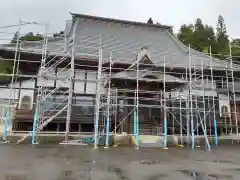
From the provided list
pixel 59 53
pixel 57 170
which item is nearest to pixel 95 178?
pixel 57 170

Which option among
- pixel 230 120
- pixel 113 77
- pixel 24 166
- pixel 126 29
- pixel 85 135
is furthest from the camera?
pixel 126 29

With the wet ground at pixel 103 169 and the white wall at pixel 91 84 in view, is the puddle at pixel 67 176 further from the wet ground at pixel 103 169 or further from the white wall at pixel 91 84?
the white wall at pixel 91 84

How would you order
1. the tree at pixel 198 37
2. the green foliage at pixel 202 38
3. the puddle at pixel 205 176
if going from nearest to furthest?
the puddle at pixel 205 176
the green foliage at pixel 202 38
the tree at pixel 198 37

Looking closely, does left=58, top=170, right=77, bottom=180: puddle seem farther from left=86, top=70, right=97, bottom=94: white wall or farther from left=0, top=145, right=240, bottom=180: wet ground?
left=86, top=70, right=97, bottom=94: white wall

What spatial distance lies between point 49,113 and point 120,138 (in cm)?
407

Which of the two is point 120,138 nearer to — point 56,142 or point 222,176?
point 56,142

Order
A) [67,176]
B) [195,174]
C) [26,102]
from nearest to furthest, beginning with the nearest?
1. [67,176]
2. [195,174]
3. [26,102]

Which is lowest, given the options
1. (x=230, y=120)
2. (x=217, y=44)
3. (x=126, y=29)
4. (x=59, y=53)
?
(x=230, y=120)

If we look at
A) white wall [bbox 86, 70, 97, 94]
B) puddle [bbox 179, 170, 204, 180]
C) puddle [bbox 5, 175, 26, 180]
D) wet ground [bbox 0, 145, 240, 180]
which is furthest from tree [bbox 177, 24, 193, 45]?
puddle [bbox 5, 175, 26, 180]

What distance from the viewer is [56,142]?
10.4 metres

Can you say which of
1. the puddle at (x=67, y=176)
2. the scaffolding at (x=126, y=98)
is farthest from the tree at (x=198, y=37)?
the puddle at (x=67, y=176)

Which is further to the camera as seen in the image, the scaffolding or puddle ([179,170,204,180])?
the scaffolding

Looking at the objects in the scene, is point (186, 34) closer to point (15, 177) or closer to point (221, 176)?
point (221, 176)

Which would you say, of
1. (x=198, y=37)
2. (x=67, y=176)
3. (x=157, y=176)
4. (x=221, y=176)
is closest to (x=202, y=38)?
(x=198, y=37)
